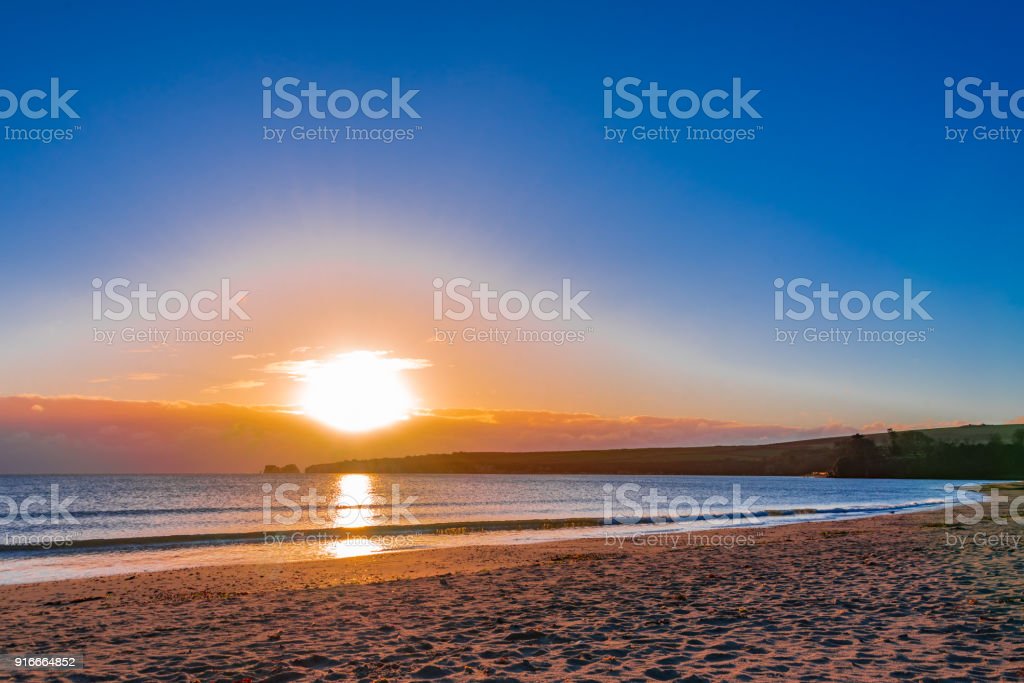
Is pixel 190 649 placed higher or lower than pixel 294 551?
higher

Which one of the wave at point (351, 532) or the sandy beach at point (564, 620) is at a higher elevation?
the sandy beach at point (564, 620)

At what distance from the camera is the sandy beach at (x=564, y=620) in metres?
8.73

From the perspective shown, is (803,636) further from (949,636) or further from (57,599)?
(57,599)

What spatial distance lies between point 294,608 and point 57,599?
7085mm

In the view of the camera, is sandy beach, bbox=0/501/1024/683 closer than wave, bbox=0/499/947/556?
Yes

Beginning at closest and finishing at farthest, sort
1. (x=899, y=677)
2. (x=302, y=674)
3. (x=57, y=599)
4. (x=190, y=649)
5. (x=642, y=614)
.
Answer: (x=899, y=677), (x=302, y=674), (x=190, y=649), (x=642, y=614), (x=57, y=599)

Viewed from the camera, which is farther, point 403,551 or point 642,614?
point 403,551

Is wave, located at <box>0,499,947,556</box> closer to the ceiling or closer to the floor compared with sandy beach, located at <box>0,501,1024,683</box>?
closer to the floor

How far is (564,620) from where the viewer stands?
1192 centimetres

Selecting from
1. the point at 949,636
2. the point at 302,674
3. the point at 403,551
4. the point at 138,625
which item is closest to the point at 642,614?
the point at 949,636

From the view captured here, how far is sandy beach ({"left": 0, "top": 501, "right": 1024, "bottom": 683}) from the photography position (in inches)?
344

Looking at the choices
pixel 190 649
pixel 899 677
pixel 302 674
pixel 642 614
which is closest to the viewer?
pixel 899 677

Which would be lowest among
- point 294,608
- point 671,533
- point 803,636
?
point 671,533

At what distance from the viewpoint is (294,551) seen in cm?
2870
